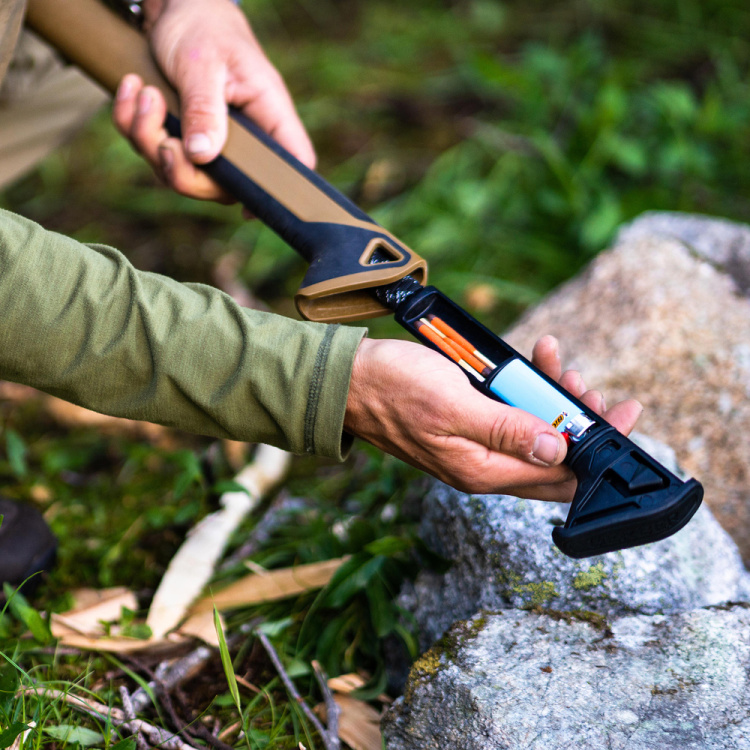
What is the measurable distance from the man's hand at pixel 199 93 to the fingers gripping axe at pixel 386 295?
0.05 meters

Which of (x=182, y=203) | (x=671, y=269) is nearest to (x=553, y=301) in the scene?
(x=671, y=269)

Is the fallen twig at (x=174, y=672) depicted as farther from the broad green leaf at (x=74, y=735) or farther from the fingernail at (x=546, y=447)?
the fingernail at (x=546, y=447)

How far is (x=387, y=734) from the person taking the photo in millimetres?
1261

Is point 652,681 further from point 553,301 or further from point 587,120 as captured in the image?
point 587,120

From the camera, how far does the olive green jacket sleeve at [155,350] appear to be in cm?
119

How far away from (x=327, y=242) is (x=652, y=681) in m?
1.05

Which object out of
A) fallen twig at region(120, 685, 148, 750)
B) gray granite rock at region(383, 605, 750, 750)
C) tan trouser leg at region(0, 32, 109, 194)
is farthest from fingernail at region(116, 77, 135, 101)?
gray granite rock at region(383, 605, 750, 750)

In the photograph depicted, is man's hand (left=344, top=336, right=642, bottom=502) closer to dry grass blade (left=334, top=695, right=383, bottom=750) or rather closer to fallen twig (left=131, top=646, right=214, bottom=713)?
dry grass blade (left=334, top=695, right=383, bottom=750)

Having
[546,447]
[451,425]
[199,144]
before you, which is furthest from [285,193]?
[546,447]

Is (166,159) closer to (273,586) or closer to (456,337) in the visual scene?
(456,337)

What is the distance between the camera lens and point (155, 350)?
4.00 ft

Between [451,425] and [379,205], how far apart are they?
204 cm

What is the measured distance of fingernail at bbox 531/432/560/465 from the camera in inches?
45.4

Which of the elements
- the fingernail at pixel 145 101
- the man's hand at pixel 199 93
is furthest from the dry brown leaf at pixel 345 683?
the fingernail at pixel 145 101
